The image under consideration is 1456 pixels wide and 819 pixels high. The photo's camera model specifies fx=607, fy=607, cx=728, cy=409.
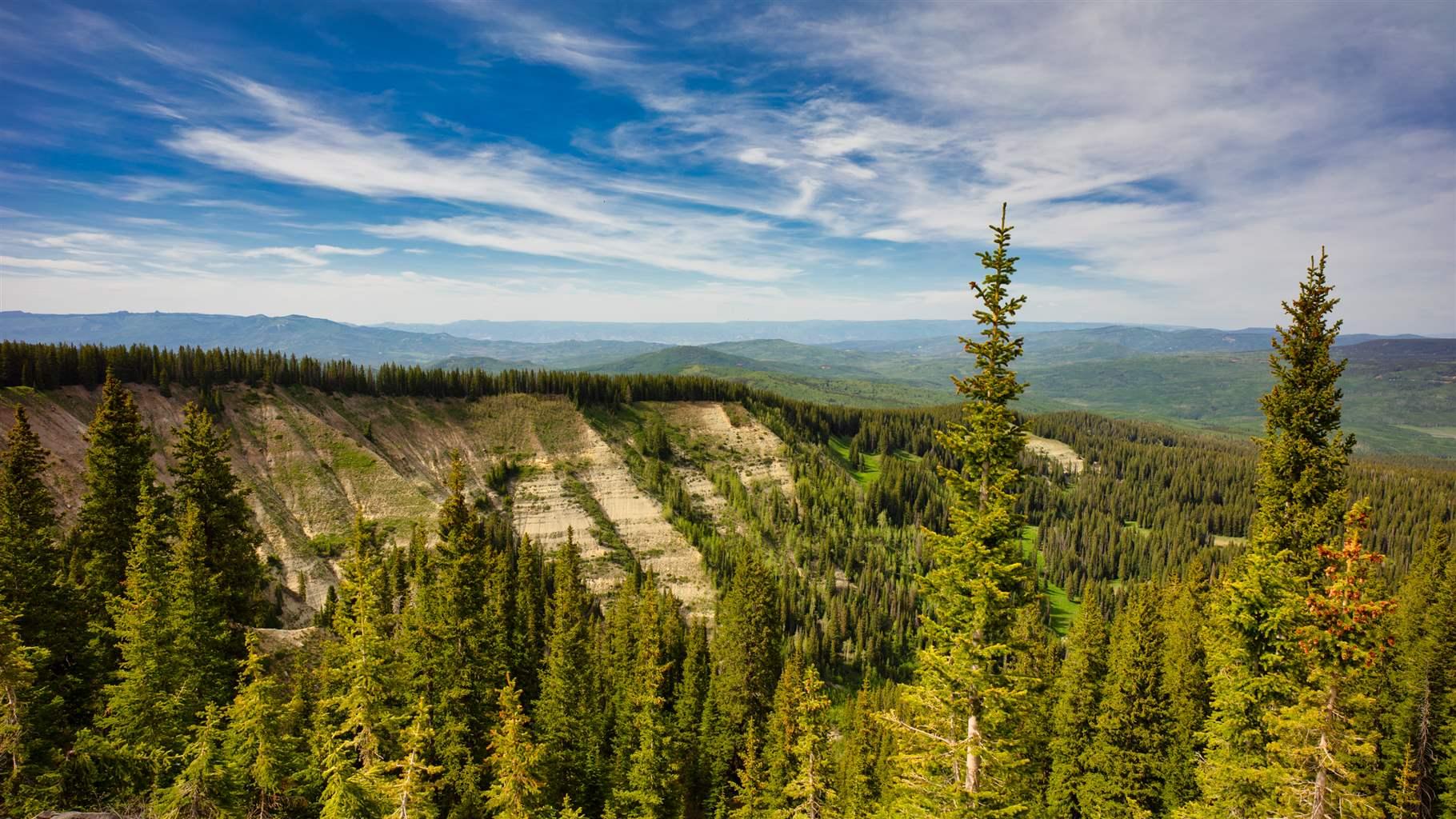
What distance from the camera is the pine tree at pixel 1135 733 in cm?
3634

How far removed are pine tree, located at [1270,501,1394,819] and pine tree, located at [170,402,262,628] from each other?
44615 mm

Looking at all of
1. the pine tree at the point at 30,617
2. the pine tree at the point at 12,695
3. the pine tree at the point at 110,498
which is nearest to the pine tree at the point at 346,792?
the pine tree at the point at 30,617

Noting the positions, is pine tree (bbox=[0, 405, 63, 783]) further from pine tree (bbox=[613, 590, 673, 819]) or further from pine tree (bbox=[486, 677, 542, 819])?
pine tree (bbox=[613, 590, 673, 819])

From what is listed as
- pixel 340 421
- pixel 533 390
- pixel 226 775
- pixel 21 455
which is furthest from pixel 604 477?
pixel 226 775

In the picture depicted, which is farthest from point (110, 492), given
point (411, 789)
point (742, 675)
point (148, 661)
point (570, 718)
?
point (742, 675)

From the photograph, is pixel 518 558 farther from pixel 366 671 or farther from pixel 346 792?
pixel 346 792

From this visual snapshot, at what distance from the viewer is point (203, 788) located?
21781 mm

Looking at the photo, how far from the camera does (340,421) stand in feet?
390

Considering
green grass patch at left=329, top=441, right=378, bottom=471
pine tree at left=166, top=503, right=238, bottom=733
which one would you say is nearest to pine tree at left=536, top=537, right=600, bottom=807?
pine tree at left=166, top=503, right=238, bottom=733

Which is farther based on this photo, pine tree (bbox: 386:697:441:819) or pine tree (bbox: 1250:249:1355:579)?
pine tree (bbox: 386:697:441:819)

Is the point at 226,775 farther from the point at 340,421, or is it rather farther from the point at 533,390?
the point at 533,390

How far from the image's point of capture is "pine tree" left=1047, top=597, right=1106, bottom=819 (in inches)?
1550

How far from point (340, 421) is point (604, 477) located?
52687 millimetres

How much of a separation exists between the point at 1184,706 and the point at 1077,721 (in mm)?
6200
